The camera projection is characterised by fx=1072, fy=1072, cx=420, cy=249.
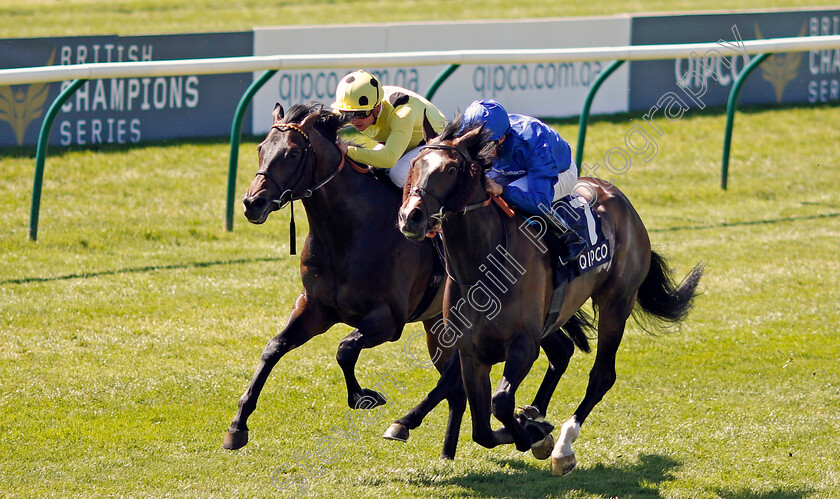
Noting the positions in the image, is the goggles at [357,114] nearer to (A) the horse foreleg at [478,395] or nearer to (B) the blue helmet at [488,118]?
(B) the blue helmet at [488,118]

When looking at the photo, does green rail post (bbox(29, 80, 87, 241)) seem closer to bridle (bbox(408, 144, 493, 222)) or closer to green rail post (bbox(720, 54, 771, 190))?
bridle (bbox(408, 144, 493, 222))

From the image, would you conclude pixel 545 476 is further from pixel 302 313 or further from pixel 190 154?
pixel 190 154

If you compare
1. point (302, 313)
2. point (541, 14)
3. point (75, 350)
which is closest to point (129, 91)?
point (75, 350)

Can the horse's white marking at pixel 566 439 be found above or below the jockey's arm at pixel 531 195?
below

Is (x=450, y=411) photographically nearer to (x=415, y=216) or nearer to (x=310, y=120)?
(x=415, y=216)

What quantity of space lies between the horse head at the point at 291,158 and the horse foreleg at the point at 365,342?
2.16ft

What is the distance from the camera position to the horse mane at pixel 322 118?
491 centimetres

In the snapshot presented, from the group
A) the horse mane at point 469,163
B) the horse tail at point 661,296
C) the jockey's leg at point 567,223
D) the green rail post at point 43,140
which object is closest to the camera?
the horse mane at point 469,163

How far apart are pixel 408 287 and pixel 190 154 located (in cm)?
652

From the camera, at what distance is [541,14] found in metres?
19.7

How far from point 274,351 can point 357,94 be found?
125cm

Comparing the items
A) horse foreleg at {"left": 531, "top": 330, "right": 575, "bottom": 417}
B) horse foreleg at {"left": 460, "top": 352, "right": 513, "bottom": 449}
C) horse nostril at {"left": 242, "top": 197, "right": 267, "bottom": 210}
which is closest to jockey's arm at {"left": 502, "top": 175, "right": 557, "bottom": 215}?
horse foreleg at {"left": 460, "top": 352, "right": 513, "bottom": 449}

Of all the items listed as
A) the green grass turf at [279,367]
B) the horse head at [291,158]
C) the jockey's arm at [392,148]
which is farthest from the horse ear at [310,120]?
the green grass turf at [279,367]

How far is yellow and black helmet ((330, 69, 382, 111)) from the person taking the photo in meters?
4.99
